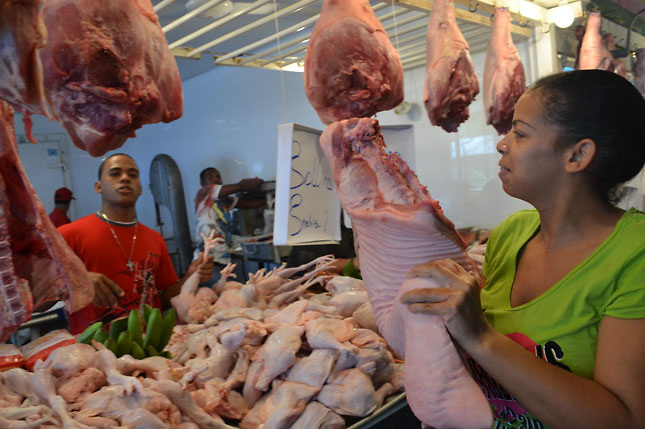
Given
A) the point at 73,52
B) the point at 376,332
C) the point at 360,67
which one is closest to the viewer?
the point at 73,52

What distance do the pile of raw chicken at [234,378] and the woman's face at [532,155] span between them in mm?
816

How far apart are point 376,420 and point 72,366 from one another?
3.14 ft

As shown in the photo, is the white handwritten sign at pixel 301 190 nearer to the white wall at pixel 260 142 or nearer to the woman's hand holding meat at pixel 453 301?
the woman's hand holding meat at pixel 453 301

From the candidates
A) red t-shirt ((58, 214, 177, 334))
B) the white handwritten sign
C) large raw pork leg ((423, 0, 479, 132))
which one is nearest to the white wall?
large raw pork leg ((423, 0, 479, 132))

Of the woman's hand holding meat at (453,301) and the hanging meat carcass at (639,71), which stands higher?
the hanging meat carcass at (639,71)

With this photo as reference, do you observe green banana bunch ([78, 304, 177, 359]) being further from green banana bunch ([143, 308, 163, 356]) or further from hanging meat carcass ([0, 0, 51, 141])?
hanging meat carcass ([0, 0, 51, 141])

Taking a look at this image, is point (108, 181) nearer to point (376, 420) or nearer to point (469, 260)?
point (376, 420)

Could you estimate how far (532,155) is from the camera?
1232mm

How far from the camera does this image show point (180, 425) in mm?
1474

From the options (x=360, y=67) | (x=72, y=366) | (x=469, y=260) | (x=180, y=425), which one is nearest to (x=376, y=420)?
(x=180, y=425)

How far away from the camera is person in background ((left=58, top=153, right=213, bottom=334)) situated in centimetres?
295

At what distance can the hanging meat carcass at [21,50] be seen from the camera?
35.9 inches

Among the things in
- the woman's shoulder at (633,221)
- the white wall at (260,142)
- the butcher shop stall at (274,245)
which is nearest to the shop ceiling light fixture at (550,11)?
the white wall at (260,142)

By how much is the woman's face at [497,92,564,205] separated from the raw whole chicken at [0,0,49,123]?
1.08m
